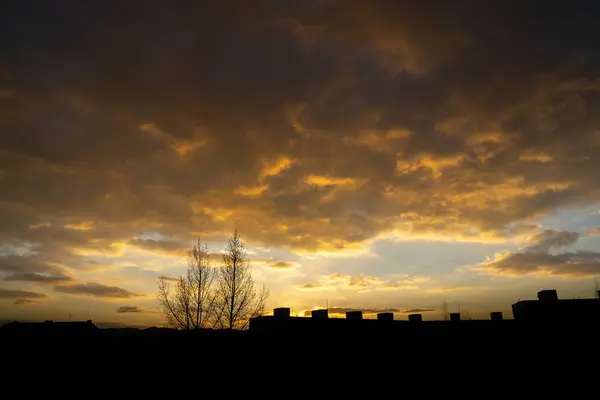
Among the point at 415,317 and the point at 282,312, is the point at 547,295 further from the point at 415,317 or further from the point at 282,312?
the point at 415,317

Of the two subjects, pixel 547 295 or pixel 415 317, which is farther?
pixel 415 317

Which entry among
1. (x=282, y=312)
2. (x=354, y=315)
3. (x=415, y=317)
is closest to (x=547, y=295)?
(x=354, y=315)

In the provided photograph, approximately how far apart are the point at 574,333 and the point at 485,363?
412 cm

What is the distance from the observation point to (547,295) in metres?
15.3

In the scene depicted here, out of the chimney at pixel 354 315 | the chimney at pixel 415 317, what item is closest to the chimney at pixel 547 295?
the chimney at pixel 354 315

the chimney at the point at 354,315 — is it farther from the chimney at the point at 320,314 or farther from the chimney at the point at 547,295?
the chimney at the point at 547,295

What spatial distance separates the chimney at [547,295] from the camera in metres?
15.1

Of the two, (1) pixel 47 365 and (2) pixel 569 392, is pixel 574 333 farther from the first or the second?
(1) pixel 47 365

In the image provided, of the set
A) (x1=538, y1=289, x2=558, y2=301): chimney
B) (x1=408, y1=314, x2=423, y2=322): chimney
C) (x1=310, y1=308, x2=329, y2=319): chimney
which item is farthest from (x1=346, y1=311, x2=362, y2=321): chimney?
(x1=408, y1=314, x2=423, y2=322): chimney

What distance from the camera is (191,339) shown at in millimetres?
21688

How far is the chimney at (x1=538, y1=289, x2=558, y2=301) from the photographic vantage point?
15.1 meters

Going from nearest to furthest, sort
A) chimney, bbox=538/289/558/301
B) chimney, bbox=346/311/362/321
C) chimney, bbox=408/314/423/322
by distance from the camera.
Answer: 1. chimney, bbox=538/289/558/301
2. chimney, bbox=346/311/362/321
3. chimney, bbox=408/314/423/322

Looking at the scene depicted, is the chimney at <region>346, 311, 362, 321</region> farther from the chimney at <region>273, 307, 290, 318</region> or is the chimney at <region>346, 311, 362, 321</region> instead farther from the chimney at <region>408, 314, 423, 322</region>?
the chimney at <region>408, 314, 423, 322</region>

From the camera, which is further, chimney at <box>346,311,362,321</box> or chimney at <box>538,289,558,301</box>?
chimney at <box>346,311,362,321</box>
